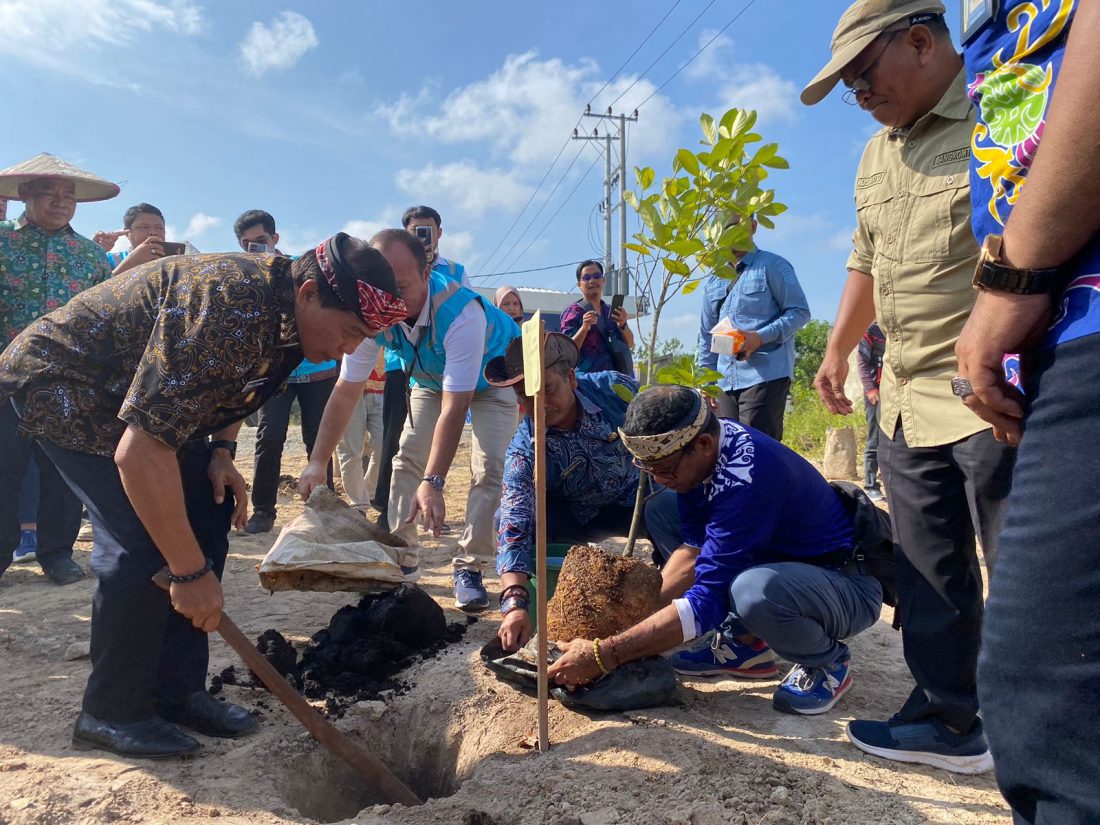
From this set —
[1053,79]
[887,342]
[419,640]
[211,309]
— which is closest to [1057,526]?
[1053,79]

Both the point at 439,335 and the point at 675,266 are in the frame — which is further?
the point at 439,335

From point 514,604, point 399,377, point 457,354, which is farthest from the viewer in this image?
point 399,377

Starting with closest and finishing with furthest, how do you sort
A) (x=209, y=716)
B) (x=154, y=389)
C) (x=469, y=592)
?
1. (x=154, y=389)
2. (x=209, y=716)
3. (x=469, y=592)

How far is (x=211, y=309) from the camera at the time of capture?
2158 millimetres

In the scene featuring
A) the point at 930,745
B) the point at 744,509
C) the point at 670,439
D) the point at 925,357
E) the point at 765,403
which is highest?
the point at 765,403

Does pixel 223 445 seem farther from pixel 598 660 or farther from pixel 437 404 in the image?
pixel 437 404

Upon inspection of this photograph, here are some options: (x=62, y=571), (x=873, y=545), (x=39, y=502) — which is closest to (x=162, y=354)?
(x=873, y=545)

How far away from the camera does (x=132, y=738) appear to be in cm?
252

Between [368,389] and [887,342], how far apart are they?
4.72 meters

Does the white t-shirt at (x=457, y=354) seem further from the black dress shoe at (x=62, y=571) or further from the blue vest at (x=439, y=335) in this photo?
the black dress shoe at (x=62, y=571)

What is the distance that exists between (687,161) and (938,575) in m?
1.76

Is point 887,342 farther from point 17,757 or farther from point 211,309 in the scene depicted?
point 17,757

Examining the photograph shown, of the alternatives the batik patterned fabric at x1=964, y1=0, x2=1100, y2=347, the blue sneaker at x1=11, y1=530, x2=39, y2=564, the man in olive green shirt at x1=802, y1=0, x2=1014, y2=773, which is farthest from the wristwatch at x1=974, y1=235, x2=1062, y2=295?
the blue sneaker at x1=11, y1=530, x2=39, y2=564

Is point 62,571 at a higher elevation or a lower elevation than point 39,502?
lower
